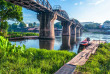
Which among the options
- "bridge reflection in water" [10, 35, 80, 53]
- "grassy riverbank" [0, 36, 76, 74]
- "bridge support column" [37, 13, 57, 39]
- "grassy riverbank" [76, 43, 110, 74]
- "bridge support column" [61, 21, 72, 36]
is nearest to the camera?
"grassy riverbank" [0, 36, 76, 74]

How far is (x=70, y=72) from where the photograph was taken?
6672 mm

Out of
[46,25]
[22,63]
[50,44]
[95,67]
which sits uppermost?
[46,25]

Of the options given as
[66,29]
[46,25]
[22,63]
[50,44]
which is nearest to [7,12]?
[46,25]

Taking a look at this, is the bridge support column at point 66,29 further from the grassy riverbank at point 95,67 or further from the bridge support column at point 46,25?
the grassy riverbank at point 95,67

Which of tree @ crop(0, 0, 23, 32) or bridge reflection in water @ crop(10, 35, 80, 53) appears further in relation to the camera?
tree @ crop(0, 0, 23, 32)

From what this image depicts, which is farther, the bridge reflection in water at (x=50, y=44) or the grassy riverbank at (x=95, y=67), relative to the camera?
the bridge reflection in water at (x=50, y=44)

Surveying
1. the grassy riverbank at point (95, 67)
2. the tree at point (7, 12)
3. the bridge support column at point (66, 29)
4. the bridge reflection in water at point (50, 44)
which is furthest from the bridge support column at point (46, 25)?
the grassy riverbank at point (95, 67)

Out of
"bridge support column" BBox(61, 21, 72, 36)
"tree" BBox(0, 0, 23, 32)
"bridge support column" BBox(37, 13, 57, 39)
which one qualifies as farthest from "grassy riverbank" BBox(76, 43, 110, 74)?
"bridge support column" BBox(61, 21, 72, 36)

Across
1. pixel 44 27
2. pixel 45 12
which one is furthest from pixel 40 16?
pixel 44 27

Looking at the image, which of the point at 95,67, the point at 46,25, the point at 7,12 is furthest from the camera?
the point at 46,25

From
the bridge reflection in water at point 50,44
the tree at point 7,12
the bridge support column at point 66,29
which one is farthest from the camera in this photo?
the bridge support column at point 66,29

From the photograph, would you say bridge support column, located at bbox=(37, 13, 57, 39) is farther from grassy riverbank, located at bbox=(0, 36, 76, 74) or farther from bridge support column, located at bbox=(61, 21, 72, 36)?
grassy riverbank, located at bbox=(0, 36, 76, 74)

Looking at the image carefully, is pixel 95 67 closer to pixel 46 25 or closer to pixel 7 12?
pixel 7 12

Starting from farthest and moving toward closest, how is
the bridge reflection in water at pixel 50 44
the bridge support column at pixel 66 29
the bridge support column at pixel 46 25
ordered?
the bridge support column at pixel 66 29
the bridge support column at pixel 46 25
the bridge reflection in water at pixel 50 44
